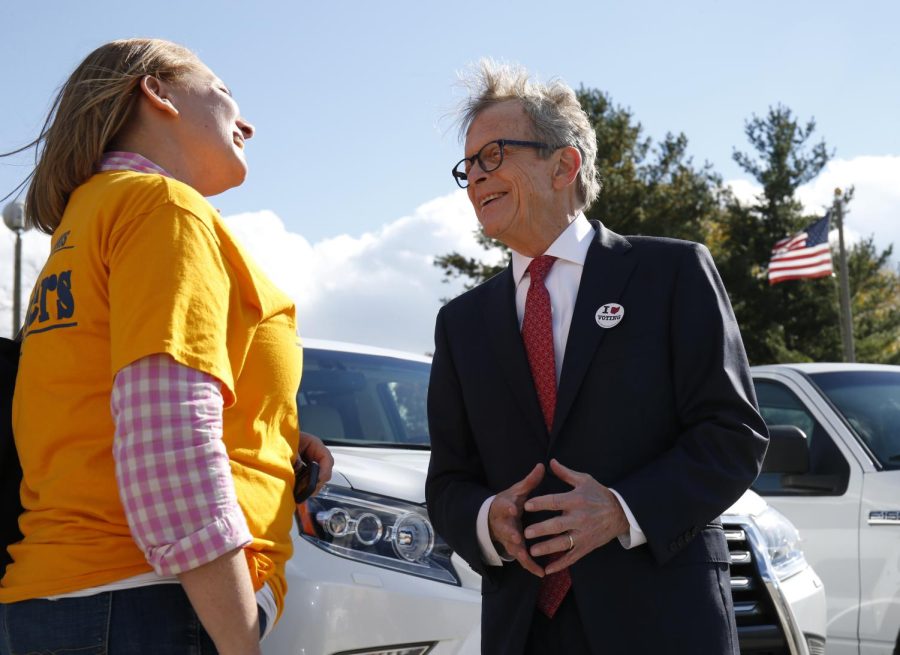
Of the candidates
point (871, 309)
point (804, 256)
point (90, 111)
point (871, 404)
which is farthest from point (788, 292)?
point (90, 111)

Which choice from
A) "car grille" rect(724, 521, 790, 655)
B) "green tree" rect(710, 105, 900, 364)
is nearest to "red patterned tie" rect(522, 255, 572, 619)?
"car grille" rect(724, 521, 790, 655)

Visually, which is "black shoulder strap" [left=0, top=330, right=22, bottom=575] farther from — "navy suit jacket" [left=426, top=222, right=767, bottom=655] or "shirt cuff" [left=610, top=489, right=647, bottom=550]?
"shirt cuff" [left=610, top=489, right=647, bottom=550]

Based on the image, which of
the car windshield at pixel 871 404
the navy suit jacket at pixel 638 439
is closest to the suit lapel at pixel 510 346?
the navy suit jacket at pixel 638 439

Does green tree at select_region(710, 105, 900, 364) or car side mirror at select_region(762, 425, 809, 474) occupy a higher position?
car side mirror at select_region(762, 425, 809, 474)

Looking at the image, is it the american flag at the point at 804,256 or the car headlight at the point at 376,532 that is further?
the american flag at the point at 804,256

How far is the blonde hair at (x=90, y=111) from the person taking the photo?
6.51 ft

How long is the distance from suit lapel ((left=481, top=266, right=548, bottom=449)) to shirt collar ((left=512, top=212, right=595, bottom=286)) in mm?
34

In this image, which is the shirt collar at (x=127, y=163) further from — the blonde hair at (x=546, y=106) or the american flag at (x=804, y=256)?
the american flag at (x=804, y=256)

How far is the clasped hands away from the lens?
2.14 metres

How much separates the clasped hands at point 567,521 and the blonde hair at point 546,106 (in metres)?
0.95

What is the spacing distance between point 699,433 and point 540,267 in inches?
25.2

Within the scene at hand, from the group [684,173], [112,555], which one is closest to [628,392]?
[112,555]

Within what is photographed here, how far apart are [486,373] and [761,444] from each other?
683 mm

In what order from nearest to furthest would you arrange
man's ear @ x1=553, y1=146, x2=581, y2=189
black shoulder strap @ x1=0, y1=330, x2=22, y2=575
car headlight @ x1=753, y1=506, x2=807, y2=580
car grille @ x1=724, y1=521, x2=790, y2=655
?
1. black shoulder strap @ x1=0, y1=330, x2=22, y2=575
2. man's ear @ x1=553, y1=146, x2=581, y2=189
3. car grille @ x1=724, y1=521, x2=790, y2=655
4. car headlight @ x1=753, y1=506, x2=807, y2=580
